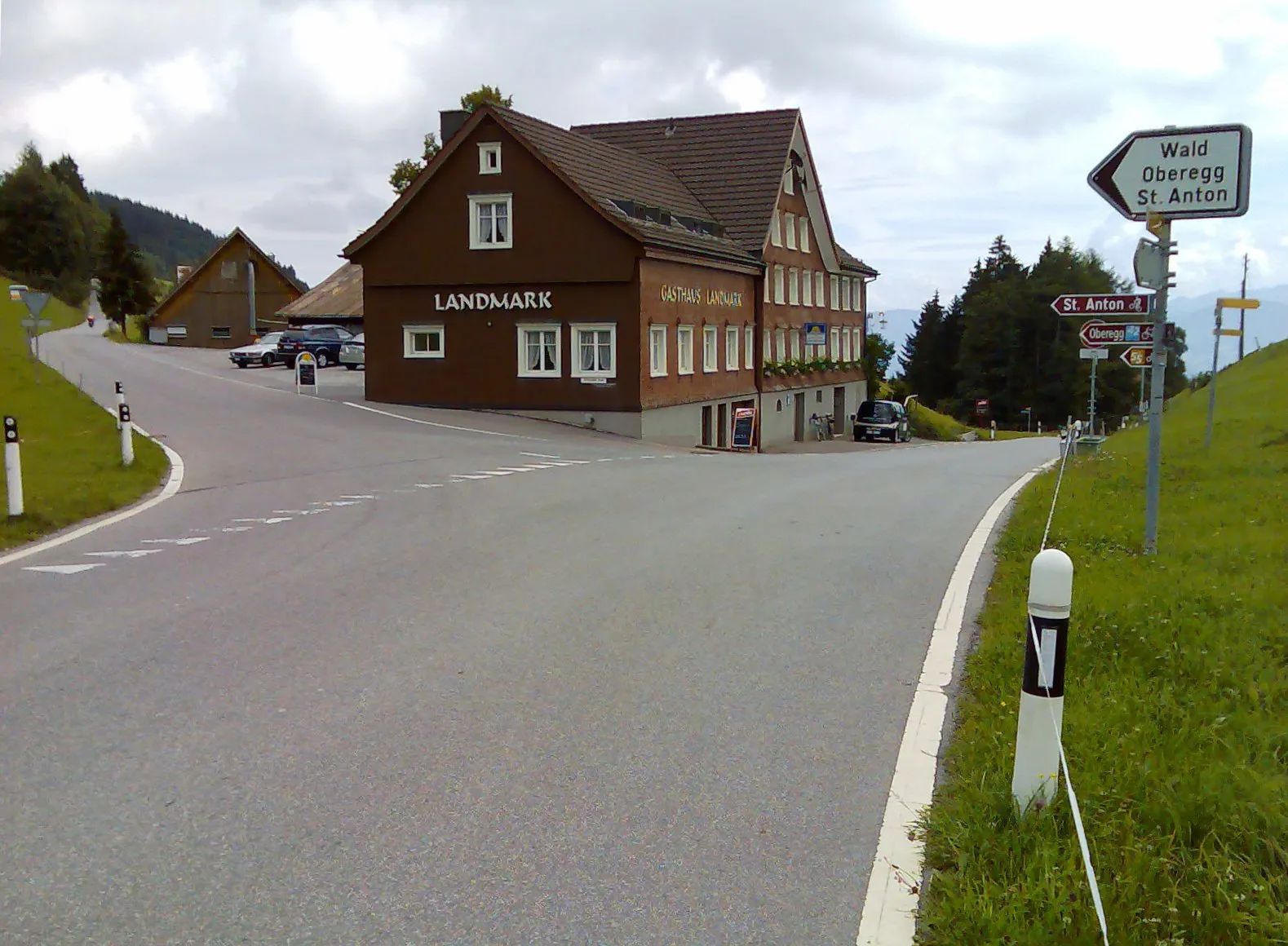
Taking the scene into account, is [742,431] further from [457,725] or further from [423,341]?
[457,725]

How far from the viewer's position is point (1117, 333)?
11.6 m

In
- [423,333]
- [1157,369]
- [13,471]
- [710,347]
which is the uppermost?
[423,333]

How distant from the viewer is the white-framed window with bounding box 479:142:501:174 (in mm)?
35781

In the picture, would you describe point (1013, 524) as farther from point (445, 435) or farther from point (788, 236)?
point (788, 236)

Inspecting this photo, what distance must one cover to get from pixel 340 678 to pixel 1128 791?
12.5 feet

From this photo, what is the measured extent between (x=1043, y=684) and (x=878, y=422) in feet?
167

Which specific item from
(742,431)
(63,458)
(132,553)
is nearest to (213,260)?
(742,431)

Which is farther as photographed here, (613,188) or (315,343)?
(315,343)

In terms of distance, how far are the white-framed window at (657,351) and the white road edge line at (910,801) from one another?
27699 mm

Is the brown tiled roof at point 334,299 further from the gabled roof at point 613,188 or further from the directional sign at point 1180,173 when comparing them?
the directional sign at point 1180,173

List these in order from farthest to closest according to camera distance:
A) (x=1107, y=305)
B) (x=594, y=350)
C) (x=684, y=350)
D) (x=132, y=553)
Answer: (x=684, y=350) → (x=594, y=350) → (x=132, y=553) → (x=1107, y=305)

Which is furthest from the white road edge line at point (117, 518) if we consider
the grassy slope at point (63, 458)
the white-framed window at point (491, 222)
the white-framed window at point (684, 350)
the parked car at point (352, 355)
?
the parked car at point (352, 355)

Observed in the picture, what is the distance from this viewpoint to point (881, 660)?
7012mm

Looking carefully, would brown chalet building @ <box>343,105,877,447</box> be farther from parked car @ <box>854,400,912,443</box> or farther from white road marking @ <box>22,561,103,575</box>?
white road marking @ <box>22,561,103,575</box>
